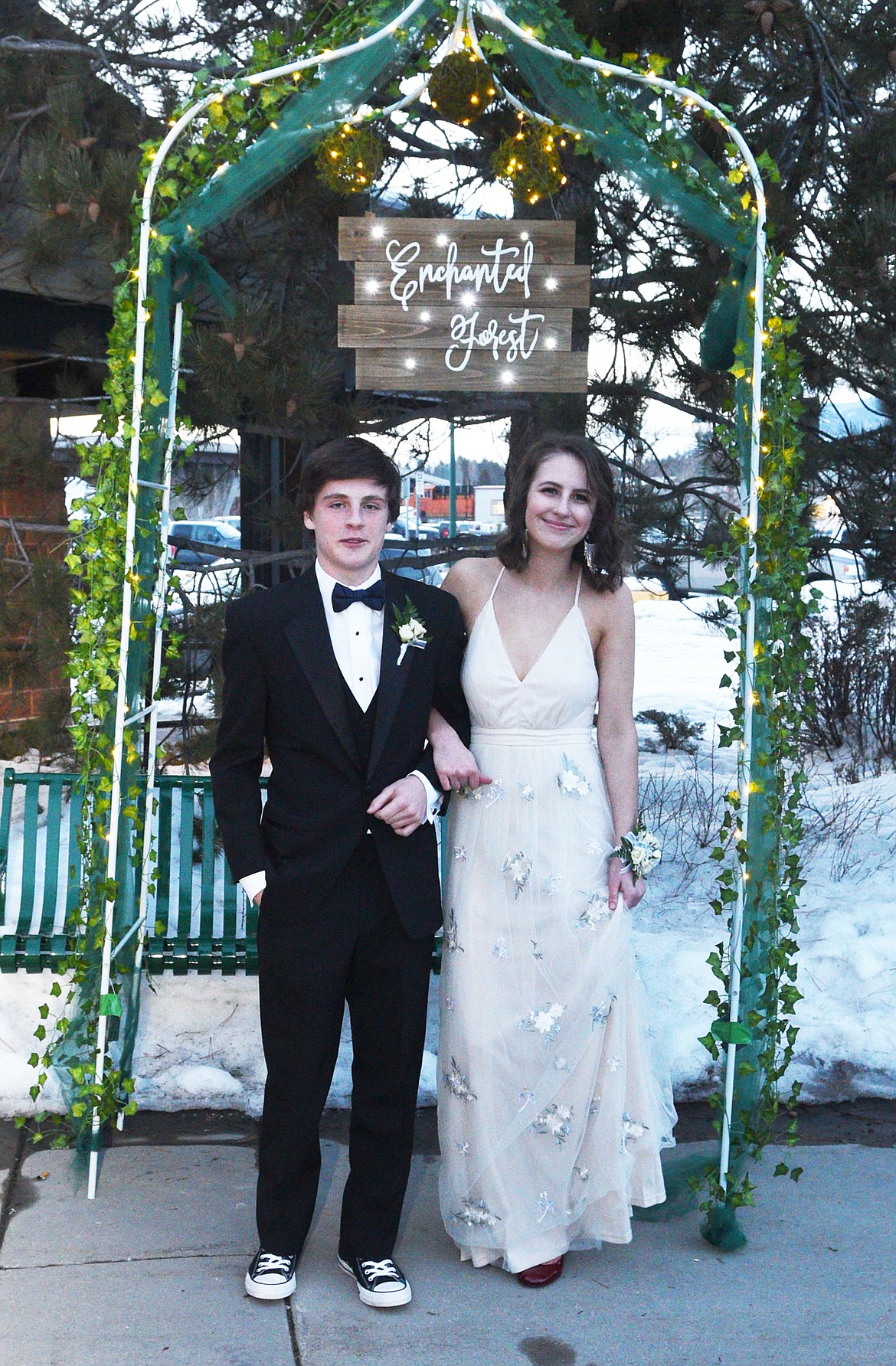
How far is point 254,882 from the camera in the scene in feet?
9.43

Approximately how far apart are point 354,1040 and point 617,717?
0.99 metres

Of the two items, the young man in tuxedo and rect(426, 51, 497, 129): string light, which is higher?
rect(426, 51, 497, 129): string light

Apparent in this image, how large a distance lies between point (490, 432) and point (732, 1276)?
14.2 feet

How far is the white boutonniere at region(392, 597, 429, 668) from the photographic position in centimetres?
289

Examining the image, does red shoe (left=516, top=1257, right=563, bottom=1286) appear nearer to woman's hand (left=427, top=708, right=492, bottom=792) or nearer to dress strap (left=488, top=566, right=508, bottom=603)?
woman's hand (left=427, top=708, right=492, bottom=792)

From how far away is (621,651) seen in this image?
3178 mm

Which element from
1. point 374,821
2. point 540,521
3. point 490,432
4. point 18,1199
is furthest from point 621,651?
point 490,432

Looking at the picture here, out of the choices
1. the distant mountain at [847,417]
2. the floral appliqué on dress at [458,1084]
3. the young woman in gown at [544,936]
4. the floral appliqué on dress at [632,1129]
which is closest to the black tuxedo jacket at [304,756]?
the young woman in gown at [544,936]

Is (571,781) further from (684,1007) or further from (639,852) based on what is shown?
(684,1007)

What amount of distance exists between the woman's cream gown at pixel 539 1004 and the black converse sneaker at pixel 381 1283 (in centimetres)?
21

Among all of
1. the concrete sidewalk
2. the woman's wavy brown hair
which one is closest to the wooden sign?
the woman's wavy brown hair

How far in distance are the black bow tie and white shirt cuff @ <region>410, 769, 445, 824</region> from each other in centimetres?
39

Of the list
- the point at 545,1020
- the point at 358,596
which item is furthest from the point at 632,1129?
the point at 358,596

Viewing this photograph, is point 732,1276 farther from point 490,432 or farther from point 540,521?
point 490,432
